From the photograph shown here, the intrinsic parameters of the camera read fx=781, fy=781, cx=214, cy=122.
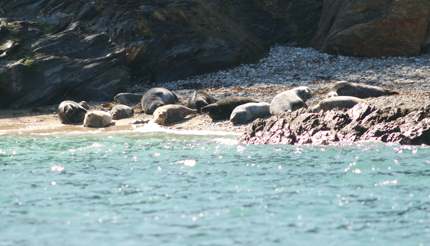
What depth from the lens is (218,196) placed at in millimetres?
11742

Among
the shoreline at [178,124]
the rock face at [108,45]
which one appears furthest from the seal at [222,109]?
the rock face at [108,45]

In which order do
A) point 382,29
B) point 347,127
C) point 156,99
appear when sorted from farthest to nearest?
point 382,29, point 156,99, point 347,127

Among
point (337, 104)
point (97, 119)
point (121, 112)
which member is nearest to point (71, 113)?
point (97, 119)

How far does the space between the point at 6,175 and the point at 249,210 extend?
5605 mm

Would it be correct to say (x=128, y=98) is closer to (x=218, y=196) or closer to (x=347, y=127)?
(x=347, y=127)

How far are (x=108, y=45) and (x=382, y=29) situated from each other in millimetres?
10201

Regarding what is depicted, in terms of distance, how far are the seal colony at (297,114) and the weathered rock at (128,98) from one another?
6 centimetres

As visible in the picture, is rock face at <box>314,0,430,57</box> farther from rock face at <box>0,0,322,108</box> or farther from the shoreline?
the shoreline

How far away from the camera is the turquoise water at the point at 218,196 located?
958cm

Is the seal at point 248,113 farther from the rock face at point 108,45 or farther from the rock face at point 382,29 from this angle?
the rock face at point 382,29

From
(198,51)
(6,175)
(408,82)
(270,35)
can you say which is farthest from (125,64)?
(6,175)

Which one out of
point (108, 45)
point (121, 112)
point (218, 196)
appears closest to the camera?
point (218, 196)

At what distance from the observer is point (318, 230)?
9.62m

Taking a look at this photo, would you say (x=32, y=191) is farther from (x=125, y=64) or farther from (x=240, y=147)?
(x=125, y=64)
